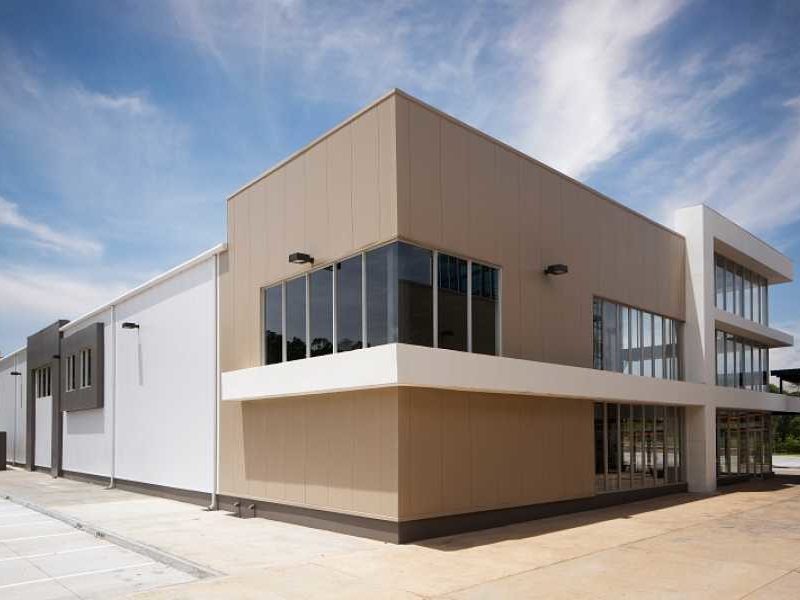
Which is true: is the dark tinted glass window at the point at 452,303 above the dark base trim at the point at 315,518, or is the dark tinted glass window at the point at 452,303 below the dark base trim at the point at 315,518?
above

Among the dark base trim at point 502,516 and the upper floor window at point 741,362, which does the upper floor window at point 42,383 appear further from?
the upper floor window at point 741,362

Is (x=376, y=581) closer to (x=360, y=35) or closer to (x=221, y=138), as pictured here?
(x=360, y=35)

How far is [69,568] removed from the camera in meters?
9.99

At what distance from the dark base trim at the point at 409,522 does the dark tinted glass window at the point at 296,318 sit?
3.15m

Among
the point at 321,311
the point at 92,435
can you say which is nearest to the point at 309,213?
the point at 321,311

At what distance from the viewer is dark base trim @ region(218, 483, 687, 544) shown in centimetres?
1138

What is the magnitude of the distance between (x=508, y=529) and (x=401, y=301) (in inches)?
190

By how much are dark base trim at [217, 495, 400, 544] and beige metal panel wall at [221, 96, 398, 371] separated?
3.11 m

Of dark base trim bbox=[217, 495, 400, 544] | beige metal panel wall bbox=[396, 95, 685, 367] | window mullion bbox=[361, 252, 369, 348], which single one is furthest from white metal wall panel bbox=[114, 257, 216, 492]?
beige metal panel wall bbox=[396, 95, 685, 367]

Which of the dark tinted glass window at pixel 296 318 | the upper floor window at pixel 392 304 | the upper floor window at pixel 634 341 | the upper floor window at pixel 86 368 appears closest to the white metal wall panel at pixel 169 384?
the dark tinted glass window at pixel 296 318

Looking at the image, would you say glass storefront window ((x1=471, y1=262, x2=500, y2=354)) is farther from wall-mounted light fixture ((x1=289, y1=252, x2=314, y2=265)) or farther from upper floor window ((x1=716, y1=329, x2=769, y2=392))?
upper floor window ((x1=716, y1=329, x2=769, y2=392))

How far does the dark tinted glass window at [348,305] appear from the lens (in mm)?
12562

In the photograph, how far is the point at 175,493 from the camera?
60.2 feet

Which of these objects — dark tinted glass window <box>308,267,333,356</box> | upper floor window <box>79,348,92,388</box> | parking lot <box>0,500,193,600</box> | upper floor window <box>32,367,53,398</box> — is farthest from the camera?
upper floor window <box>32,367,53,398</box>
